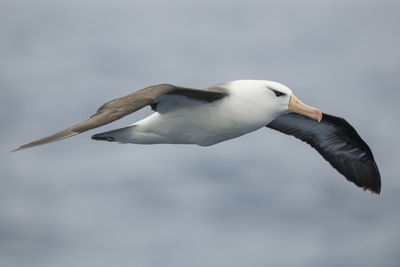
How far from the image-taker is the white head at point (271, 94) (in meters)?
10.6

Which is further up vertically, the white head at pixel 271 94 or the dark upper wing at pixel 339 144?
the white head at pixel 271 94

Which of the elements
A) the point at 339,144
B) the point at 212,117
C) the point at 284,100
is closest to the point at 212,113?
the point at 212,117

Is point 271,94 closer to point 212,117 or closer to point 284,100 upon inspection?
point 284,100

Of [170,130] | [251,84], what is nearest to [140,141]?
[170,130]

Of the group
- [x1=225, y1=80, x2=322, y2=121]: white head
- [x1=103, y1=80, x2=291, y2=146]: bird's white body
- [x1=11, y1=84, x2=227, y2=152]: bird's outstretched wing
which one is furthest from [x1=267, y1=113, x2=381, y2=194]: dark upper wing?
[x1=11, y1=84, x2=227, y2=152]: bird's outstretched wing

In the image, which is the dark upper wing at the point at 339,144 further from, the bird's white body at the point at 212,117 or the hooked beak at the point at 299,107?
the bird's white body at the point at 212,117

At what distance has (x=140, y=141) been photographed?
10.9 metres

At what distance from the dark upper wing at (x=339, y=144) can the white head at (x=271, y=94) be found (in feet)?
8.34

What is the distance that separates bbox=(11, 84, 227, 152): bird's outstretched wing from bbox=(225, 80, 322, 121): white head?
18.6 inches

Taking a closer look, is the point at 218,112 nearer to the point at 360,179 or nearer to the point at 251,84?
the point at 251,84

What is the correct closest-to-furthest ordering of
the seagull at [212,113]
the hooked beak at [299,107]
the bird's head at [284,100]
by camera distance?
the seagull at [212,113] → the bird's head at [284,100] → the hooked beak at [299,107]

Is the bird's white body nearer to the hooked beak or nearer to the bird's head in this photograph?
the bird's head

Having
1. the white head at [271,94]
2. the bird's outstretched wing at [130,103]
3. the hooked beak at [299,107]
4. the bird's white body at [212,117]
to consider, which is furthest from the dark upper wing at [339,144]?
the bird's outstretched wing at [130,103]

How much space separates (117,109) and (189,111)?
6.14ft
